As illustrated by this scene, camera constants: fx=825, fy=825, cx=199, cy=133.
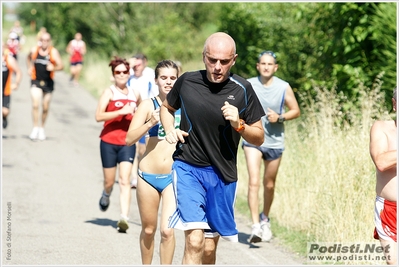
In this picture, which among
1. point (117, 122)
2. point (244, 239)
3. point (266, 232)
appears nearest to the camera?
point (266, 232)

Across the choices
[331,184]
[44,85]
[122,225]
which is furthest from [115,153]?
[44,85]

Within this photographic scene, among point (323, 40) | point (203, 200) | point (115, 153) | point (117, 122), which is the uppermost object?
point (323, 40)

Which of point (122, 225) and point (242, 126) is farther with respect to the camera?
point (122, 225)

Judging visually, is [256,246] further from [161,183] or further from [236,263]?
[161,183]

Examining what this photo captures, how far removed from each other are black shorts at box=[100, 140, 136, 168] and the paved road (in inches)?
32.5

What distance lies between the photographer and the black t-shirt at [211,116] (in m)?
5.99

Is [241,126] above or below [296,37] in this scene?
below

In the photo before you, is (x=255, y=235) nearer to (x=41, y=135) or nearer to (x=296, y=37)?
(x=296, y=37)

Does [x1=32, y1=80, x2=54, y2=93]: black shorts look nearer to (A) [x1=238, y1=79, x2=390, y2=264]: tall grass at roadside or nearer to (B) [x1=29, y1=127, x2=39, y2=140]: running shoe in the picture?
(B) [x1=29, y1=127, x2=39, y2=140]: running shoe

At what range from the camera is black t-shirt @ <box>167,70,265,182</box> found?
19.7ft

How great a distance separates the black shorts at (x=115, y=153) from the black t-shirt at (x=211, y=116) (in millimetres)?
3667

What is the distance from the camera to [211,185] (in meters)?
6.15

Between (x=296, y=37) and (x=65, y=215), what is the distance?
704 cm

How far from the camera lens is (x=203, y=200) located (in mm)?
6148
